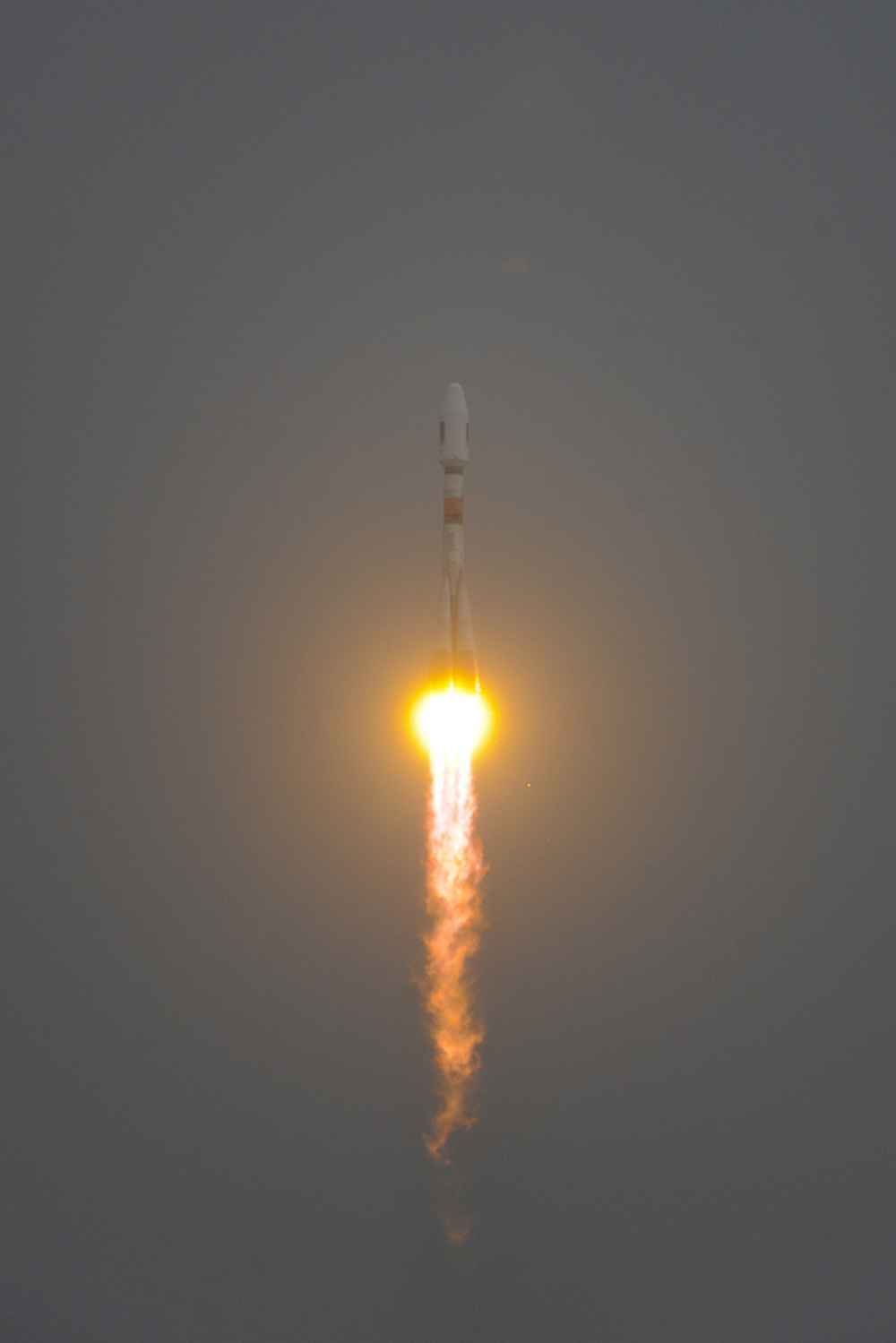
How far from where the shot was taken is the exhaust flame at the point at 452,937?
→ 15797mm

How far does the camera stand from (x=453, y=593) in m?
13.7

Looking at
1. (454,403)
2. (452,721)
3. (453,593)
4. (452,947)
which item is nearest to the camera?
(454,403)

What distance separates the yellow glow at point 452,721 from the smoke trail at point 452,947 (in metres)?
0.43

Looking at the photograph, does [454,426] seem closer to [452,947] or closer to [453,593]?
[453,593]

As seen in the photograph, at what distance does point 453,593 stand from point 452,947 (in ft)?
21.9

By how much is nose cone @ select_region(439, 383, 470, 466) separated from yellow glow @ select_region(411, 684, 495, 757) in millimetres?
3628

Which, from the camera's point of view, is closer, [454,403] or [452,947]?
[454,403]

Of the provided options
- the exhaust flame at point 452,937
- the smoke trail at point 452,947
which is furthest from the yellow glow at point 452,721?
the smoke trail at point 452,947

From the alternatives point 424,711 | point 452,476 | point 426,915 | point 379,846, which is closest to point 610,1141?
point 426,915

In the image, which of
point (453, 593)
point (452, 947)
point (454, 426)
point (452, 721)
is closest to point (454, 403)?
point (454, 426)

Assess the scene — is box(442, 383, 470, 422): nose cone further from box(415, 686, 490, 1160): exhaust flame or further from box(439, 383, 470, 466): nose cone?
box(415, 686, 490, 1160): exhaust flame

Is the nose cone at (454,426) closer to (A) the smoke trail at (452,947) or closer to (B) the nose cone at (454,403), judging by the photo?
(B) the nose cone at (454,403)

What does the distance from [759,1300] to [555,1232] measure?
4066 millimetres

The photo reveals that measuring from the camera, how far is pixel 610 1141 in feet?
52.8
